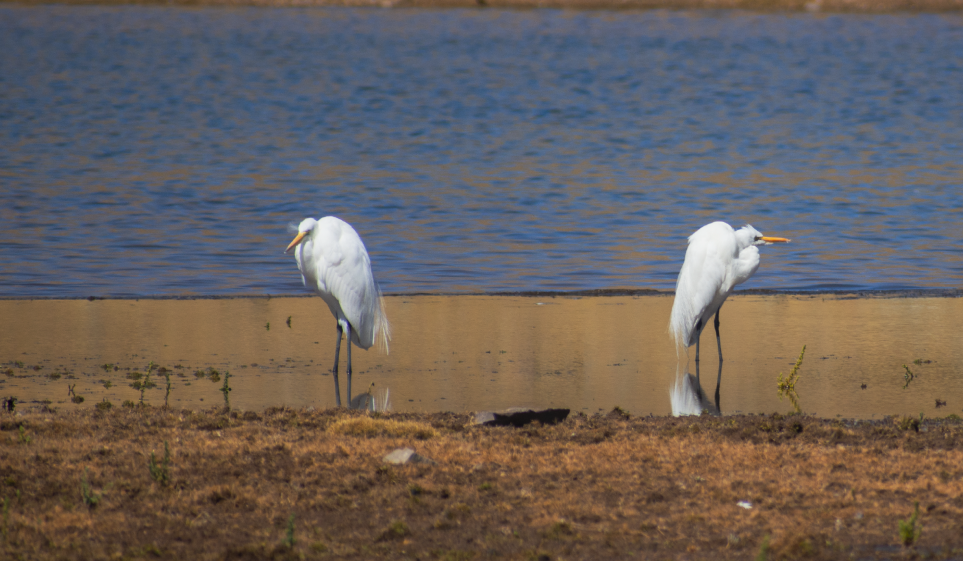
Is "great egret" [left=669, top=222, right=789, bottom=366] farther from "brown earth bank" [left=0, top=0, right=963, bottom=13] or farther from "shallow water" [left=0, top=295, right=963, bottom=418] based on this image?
"brown earth bank" [left=0, top=0, right=963, bottom=13]

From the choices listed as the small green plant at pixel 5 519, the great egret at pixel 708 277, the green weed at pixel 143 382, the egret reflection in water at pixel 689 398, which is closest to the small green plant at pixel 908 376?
the egret reflection in water at pixel 689 398

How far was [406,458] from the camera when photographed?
5379 mm

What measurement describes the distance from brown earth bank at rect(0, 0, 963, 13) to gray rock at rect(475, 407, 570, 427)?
2026 inches

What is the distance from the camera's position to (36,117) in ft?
87.2

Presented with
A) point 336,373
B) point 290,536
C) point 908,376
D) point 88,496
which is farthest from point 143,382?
point 908,376

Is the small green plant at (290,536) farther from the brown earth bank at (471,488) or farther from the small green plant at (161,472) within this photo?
the small green plant at (161,472)

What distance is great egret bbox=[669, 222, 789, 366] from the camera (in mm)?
8406

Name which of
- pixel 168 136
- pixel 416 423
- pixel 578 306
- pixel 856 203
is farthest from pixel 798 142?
pixel 416 423

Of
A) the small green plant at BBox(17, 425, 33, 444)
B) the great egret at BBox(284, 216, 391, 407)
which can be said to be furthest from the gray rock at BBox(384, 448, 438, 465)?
the great egret at BBox(284, 216, 391, 407)

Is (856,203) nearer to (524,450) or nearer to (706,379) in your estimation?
(706,379)

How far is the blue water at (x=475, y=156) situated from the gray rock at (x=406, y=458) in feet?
20.0

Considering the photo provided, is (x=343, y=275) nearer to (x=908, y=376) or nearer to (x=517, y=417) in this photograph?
(x=517, y=417)

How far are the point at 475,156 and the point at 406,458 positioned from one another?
17389 mm

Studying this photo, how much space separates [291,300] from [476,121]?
1686cm
